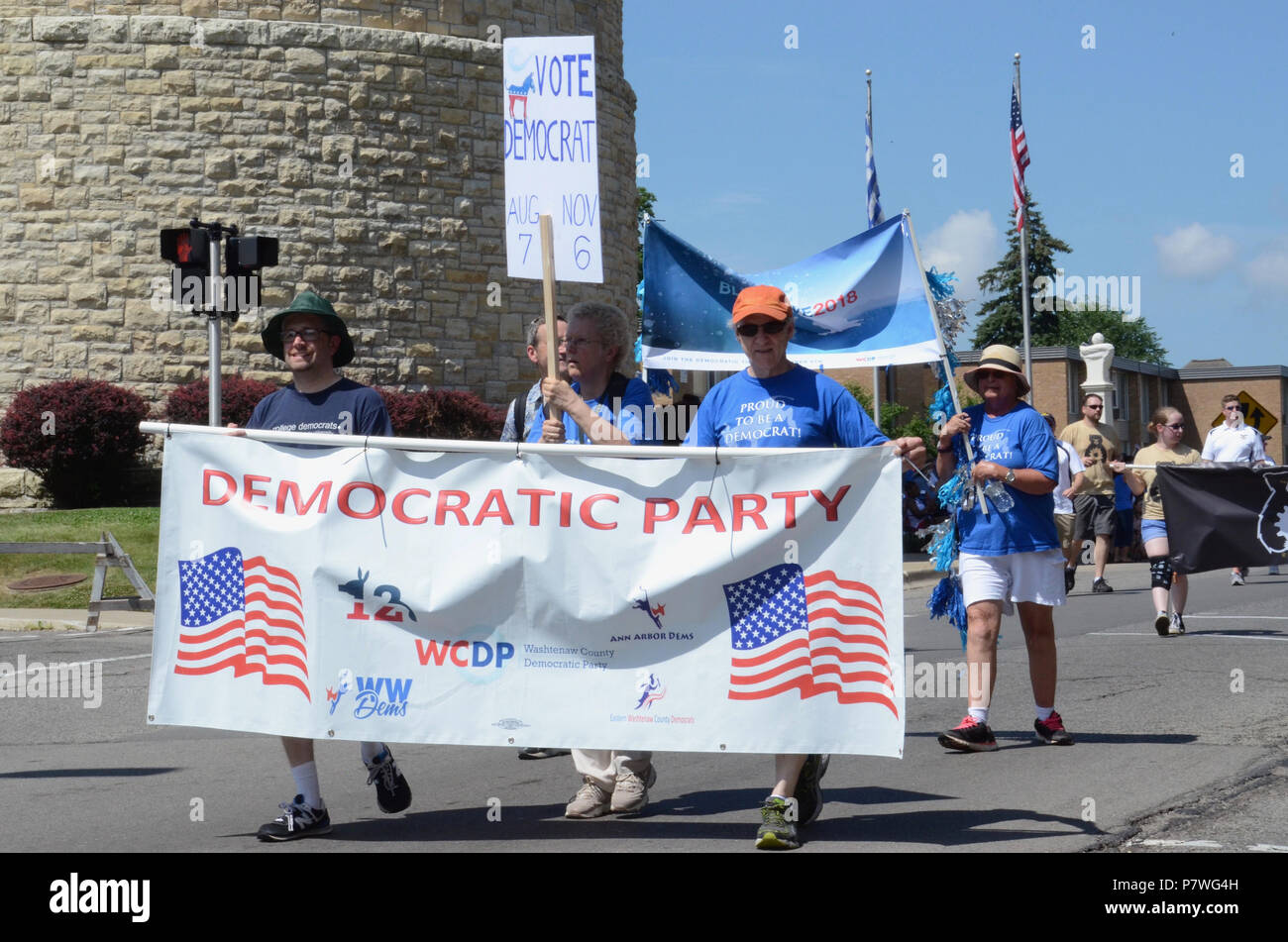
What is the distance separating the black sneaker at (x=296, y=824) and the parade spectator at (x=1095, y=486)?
12464mm

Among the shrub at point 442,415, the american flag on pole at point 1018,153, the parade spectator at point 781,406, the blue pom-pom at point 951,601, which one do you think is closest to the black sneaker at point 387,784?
the parade spectator at point 781,406

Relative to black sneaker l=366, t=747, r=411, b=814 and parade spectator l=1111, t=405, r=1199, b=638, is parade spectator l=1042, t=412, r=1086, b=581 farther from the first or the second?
black sneaker l=366, t=747, r=411, b=814

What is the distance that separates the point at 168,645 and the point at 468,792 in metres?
1.77

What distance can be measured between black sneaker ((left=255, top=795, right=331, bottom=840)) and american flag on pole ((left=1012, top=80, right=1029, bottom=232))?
1055 inches

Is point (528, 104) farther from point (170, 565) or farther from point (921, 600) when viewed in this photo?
point (921, 600)

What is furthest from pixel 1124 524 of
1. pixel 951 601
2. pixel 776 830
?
pixel 776 830

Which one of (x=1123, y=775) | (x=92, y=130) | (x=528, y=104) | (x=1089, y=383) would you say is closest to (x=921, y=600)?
(x=1123, y=775)

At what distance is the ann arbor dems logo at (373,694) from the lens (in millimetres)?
6078

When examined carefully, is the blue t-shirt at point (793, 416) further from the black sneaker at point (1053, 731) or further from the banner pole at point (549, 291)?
the black sneaker at point (1053, 731)

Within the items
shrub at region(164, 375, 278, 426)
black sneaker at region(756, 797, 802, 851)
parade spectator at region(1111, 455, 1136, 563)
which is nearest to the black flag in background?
black sneaker at region(756, 797, 802, 851)

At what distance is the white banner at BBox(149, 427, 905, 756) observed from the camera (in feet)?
19.6

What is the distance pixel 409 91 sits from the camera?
1043 inches

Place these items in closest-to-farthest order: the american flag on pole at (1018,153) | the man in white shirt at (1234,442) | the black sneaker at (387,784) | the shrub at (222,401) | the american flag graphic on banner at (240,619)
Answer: the american flag graphic on banner at (240,619) → the black sneaker at (387,784) → the man in white shirt at (1234,442) → the shrub at (222,401) → the american flag on pole at (1018,153)

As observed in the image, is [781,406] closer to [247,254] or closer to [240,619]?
[240,619]
